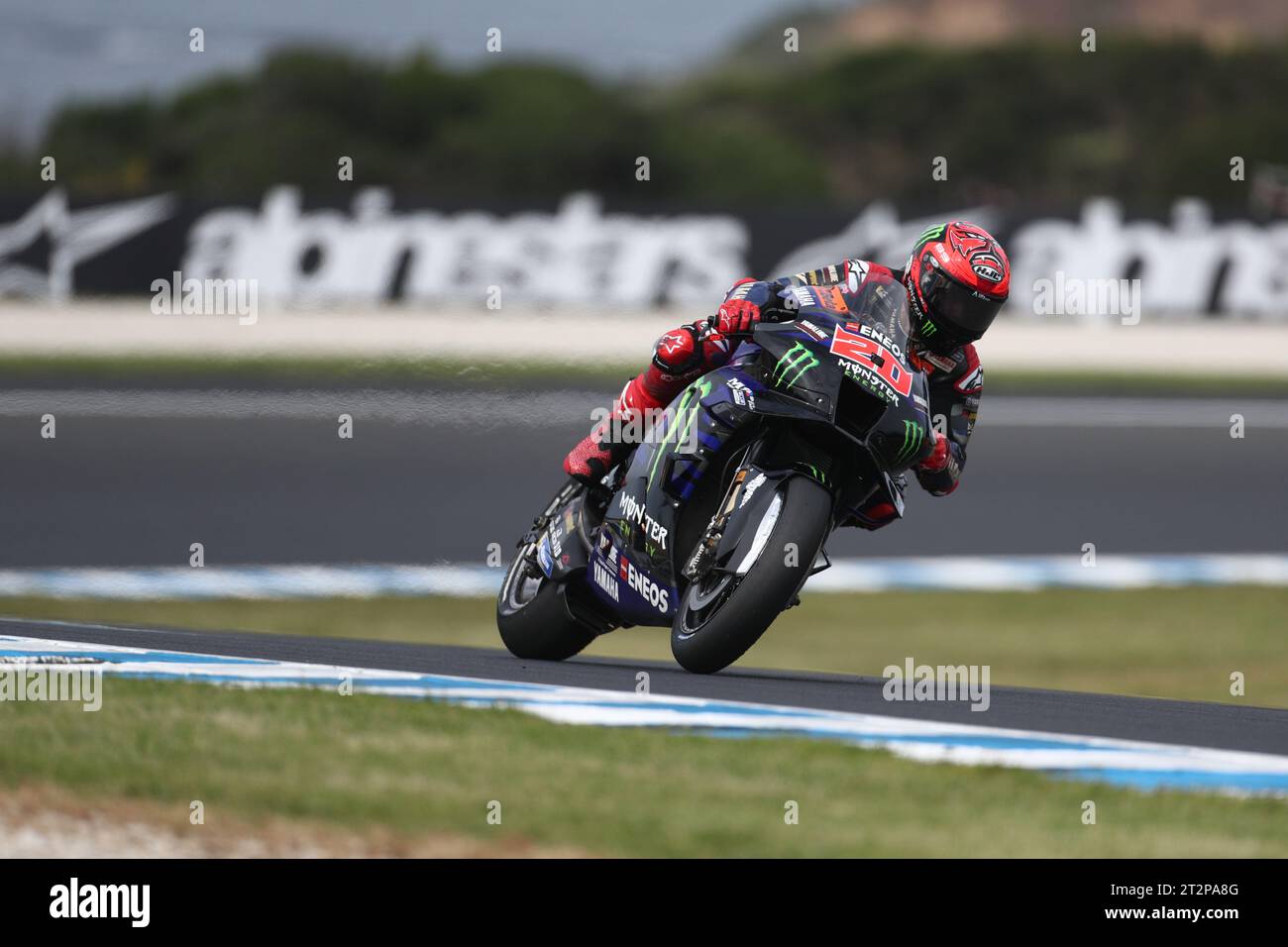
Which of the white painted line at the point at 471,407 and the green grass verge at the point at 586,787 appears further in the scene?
the white painted line at the point at 471,407

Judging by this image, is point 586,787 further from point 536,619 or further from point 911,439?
point 536,619

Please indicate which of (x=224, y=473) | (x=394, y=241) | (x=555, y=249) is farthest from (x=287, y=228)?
(x=224, y=473)

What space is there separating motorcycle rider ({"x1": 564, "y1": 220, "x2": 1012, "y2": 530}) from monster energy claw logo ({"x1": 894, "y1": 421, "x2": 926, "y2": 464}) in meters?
0.22

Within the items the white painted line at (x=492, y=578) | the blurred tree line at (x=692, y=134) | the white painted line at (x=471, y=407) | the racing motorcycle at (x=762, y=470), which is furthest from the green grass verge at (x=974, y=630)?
the blurred tree line at (x=692, y=134)

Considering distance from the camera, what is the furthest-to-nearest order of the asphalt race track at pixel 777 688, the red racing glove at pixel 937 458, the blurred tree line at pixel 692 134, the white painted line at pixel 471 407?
the blurred tree line at pixel 692 134, the white painted line at pixel 471 407, the red racing glove at pixel 937 458, the asphalt race track at pixel 777 688

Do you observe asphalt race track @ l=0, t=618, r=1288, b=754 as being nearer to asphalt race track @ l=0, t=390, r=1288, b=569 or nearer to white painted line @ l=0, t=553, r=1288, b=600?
white painted line @ l=0, t=553, r=1288, b=600

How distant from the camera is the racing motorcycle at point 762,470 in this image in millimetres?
5488

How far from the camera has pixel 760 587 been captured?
17.7ft

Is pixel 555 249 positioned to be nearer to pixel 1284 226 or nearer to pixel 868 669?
pixel 1284 226

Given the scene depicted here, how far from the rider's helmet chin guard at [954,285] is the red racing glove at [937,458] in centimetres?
34

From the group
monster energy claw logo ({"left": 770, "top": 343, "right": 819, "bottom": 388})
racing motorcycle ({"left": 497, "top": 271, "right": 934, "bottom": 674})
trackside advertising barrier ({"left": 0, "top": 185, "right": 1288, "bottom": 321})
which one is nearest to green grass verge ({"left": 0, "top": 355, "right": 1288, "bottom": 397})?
trackside advertising barrier ({"left": 0, "top": 185, "right": 1288, "bottom": 321})

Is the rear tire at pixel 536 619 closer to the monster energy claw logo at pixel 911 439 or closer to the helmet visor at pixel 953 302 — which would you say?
the monster energy claw logo at pixel 911 439

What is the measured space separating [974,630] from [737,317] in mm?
5222

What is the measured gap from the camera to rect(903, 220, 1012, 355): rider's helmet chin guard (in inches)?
229
